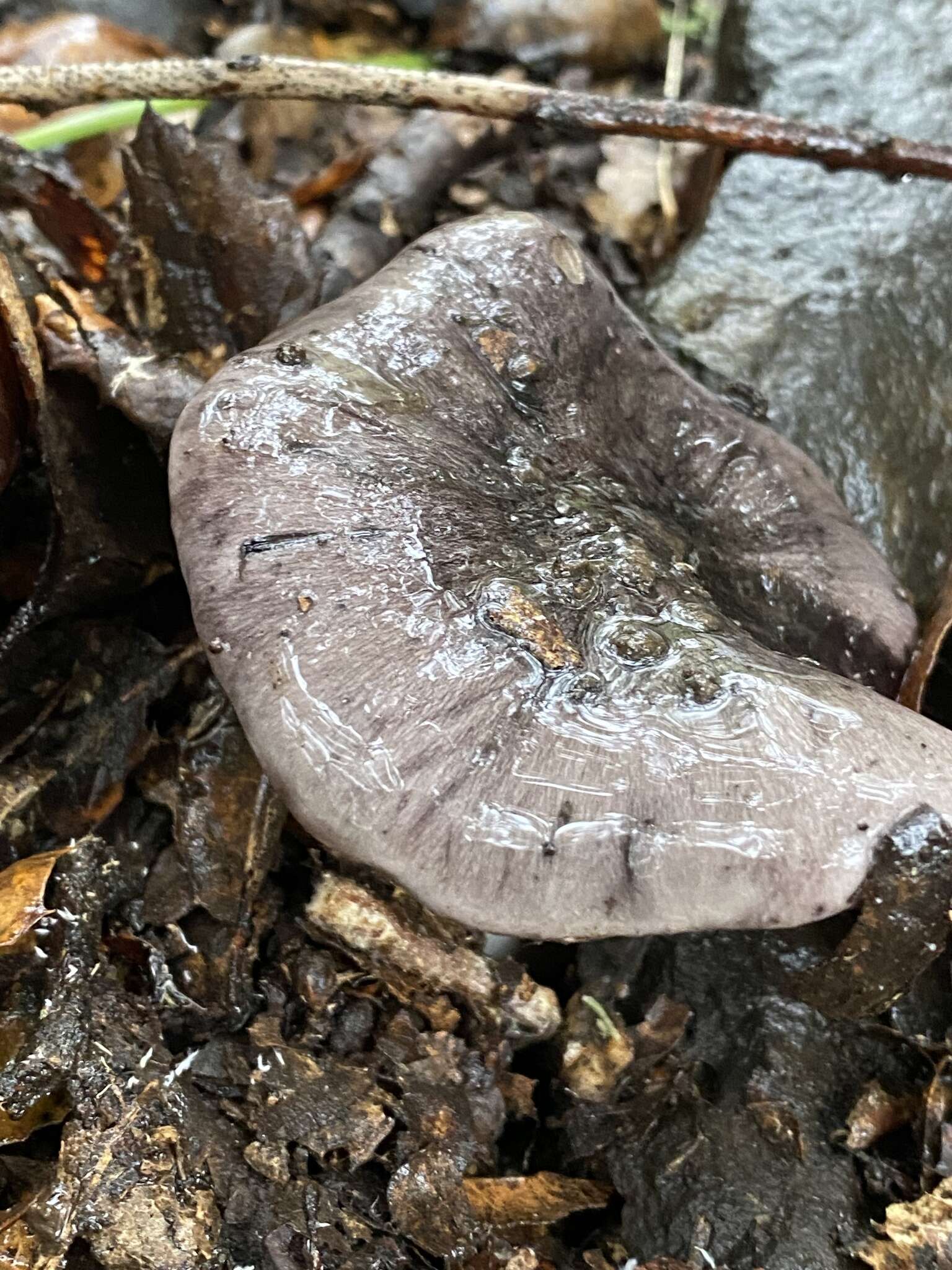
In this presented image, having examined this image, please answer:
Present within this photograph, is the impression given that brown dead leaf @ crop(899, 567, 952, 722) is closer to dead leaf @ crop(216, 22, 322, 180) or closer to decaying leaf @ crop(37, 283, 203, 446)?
decaying leaf @ crop(37, 283, 203, 446)

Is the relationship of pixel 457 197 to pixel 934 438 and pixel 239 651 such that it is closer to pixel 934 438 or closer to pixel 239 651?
pixel 934 438

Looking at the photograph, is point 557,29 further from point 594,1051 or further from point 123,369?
point 594,1051

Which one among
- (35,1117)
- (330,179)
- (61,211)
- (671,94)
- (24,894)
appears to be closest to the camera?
(35,1117)

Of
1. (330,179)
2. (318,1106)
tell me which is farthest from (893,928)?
(330,179)

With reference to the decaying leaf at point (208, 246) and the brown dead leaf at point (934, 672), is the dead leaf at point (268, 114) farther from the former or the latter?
the brown dead leaf at point (934, 672)

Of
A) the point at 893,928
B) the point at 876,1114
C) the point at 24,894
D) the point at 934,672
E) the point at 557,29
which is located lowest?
the point at 876,1114

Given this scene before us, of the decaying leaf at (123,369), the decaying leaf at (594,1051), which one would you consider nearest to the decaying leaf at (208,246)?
the decaying leaf at (123,369)

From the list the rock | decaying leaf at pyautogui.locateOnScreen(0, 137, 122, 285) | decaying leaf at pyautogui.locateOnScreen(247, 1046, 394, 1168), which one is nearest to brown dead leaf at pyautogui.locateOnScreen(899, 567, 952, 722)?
the rock
